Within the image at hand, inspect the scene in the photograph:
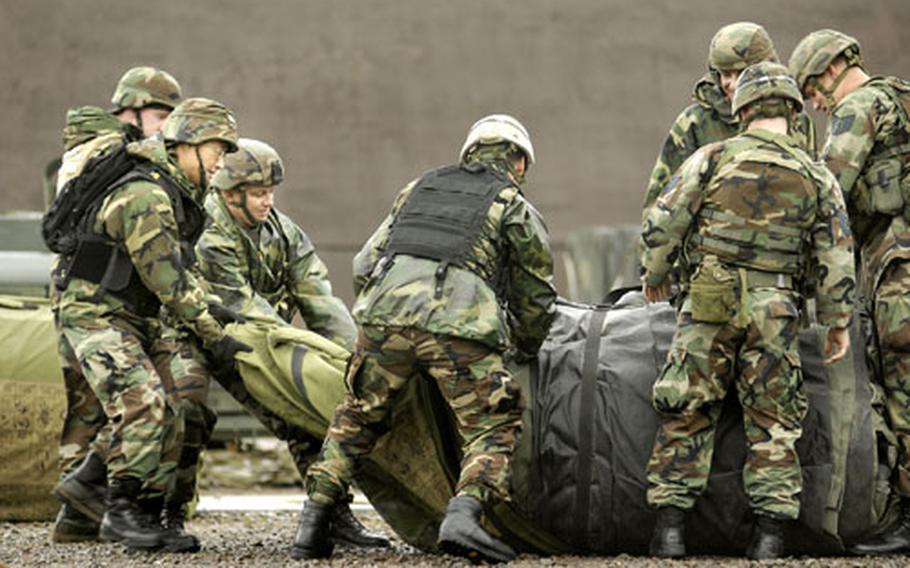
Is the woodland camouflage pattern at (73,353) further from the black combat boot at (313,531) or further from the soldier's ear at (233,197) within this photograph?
the black combat boot at (313,531)

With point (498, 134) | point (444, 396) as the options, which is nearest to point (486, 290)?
point (444, 396)

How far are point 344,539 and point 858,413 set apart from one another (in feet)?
7.36

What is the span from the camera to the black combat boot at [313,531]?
270 inches

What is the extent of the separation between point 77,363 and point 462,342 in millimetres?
2054

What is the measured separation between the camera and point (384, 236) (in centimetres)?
709

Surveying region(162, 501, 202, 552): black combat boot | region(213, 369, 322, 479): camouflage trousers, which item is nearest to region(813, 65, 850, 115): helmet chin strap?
region(213, 369, 322, 479): camouflage trousers

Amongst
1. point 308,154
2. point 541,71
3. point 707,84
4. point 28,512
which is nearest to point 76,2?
Result: point 308,154

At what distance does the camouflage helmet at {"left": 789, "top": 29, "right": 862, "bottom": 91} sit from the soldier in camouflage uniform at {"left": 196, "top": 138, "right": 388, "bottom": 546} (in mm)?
2389

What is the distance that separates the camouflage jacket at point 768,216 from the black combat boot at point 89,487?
2733mm

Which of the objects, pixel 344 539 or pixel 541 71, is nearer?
pixel 344 539

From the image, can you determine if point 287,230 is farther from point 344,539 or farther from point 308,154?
point 308,154

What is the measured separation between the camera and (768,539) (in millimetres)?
6621

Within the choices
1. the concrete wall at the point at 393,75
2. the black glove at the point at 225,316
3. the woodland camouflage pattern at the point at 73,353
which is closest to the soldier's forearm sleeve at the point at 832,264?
the black glove at the point at 225,316

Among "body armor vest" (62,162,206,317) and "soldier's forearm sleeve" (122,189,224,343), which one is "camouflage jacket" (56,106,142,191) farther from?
"soldier's forearm sleeve" (122,189,224,343)
